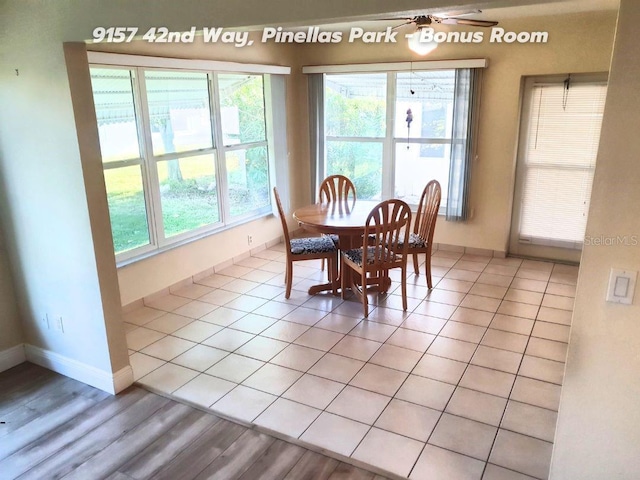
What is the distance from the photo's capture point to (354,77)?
5555 mm

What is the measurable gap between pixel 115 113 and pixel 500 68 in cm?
362

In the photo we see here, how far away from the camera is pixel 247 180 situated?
17.6 ft

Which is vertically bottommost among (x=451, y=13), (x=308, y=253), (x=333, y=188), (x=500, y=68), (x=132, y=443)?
(x=132, y=443)

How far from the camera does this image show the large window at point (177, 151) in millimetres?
3822

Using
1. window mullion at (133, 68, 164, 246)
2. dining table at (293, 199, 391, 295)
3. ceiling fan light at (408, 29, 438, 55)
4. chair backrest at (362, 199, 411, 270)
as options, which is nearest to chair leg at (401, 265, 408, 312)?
chair backrest at (362, 199, 411, 270)

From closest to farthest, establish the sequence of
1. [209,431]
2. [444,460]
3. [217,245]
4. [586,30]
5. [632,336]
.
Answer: [632,336] → [444,460] → [209,431] → [586,30] → [217,245]

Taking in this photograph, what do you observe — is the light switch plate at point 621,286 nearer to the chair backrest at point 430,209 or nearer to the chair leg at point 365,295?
the chair leg at point 365,295

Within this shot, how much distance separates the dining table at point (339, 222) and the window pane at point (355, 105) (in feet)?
4.43

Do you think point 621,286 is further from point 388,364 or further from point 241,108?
point 241,108

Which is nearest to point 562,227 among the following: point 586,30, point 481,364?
point 586,30

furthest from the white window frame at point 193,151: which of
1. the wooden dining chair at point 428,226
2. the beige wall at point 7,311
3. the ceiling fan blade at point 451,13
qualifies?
the ceiling fan blade at point 451,13

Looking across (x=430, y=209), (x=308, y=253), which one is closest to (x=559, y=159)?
(x=430, y=209)

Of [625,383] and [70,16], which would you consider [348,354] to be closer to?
[625,383]

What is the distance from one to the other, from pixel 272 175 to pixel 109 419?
3.52 metres
